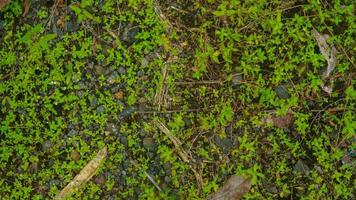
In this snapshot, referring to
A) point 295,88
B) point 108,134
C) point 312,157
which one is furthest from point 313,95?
point 108,134

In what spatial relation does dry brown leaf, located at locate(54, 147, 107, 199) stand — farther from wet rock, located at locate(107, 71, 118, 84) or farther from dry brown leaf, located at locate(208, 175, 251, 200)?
dry brown leaf, located at locate(208, 175, 251, 200)

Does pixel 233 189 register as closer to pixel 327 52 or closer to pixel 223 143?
pixel 223 143

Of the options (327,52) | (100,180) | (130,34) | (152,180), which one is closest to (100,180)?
(100,180)

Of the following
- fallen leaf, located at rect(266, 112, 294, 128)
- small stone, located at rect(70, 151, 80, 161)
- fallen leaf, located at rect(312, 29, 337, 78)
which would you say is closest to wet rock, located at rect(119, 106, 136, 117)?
small stone, located at rect(70, 151, 80, 161)

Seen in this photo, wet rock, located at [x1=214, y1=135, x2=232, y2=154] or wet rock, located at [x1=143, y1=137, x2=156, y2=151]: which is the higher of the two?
wet rock, located at [x1=143, y1=137, x2=156, y2=151]

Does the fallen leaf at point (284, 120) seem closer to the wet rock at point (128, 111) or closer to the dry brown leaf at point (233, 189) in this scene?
the dry brown leaf at point (233, 189)

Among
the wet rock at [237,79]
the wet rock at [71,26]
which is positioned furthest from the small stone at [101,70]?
the wet rock at [237,79]

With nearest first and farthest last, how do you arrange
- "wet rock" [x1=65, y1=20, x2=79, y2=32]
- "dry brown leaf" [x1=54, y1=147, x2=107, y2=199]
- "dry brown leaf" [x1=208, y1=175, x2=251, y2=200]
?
"dry brown leaf" [x1=208, y1=175, x2=251, y2=200] → "dry brown leaf" [x1=54, y1=147, x2=107, y2=199] → "wet rock" [x1=65, y1=20, x2=79, y2=32]
